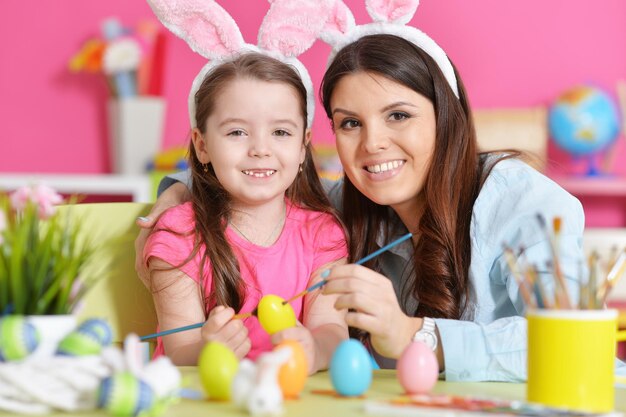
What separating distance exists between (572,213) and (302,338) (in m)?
0.46

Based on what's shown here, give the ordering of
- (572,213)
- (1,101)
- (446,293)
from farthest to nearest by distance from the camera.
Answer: (1,101) → (446,293) → (572,213)

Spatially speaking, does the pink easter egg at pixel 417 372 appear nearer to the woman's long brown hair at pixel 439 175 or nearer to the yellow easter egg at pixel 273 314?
the yellow easter egg at pixel 273 314

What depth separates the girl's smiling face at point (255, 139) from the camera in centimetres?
154

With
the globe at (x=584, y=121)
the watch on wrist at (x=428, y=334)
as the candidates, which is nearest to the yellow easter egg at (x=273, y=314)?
the watch on wrist at (x=428, y=334)

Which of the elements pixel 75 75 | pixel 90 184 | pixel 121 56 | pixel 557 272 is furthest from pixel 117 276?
pixel 75 75

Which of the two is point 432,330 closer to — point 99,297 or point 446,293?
point 446,293

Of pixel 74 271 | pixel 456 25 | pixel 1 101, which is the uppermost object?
pixel 456 25

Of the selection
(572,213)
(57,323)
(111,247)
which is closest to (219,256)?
(111,247)

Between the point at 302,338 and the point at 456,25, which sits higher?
the point at 456,25

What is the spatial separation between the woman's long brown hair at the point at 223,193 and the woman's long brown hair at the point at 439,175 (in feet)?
0.38

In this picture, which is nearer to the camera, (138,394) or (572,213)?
(138,394)

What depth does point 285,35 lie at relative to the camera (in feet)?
5.08

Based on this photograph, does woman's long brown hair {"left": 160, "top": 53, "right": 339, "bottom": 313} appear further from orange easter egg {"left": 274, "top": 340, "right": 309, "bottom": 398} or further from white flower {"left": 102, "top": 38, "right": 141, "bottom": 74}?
white flower {"left": 102, "top": 38, "right": 141, "bottom": 74}

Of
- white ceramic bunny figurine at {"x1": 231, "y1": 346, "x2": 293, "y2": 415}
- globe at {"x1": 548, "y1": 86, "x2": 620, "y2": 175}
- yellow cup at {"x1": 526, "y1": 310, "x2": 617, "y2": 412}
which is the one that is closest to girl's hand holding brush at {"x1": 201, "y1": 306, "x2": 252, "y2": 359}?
white ceramic bunny figurine at {"x1": 231, "y1": 346, "x2": 293, "y2": 415}
